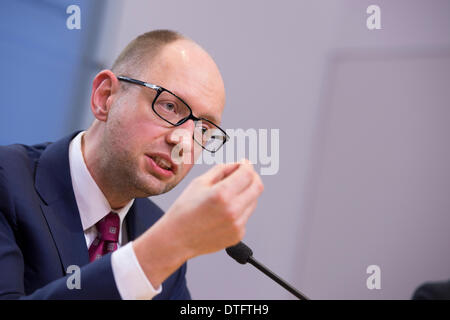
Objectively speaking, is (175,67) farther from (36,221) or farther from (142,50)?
(36,221)

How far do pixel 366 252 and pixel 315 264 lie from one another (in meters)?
0.19

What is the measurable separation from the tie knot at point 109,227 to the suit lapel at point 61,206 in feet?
0.24

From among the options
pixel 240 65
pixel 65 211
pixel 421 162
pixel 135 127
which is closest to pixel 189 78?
pixel 135 127

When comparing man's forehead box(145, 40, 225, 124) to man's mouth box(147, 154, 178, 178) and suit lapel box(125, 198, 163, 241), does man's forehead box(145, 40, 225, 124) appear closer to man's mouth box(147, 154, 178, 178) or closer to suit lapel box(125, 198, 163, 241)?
man's mouth box(147, 154, 178, 178)

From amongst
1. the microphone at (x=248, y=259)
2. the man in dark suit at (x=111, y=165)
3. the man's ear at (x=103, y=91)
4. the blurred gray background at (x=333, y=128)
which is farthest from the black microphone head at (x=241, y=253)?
the blurred gray background at (x=333, y=128)

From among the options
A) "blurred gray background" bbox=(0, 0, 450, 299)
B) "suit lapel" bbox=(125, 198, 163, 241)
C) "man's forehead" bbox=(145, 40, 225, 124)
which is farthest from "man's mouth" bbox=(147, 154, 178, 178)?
"blurred gray background" bbox=(0, 0, 450, 299)

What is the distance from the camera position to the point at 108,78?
3.05 ft

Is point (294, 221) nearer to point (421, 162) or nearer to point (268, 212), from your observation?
point (268, 212)

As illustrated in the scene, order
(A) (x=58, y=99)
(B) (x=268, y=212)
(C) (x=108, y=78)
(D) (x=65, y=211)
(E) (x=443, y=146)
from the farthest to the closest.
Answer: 1. (B) (x=268, y=212)
2. (E) (x=443, y=146)
3. (A) (x=58, y=99)
4. (C) (x=108, y=78)
5. (D) (x=65, y=211)

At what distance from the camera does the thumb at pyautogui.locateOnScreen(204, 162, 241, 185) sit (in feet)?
1.69

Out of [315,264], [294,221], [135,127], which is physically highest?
[135,127]

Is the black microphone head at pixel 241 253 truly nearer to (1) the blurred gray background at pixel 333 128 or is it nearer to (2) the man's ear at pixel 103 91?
(2) the man's ear at pixel 103 91

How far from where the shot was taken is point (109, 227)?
89cm

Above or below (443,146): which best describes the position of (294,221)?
below
